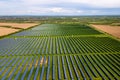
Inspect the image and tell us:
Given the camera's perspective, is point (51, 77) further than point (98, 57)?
No

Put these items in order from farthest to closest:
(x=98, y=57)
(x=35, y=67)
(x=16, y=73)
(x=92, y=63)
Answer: (x=98, y=57)
(x=92, y=63)
(x=35, y=67)
(x=16, y=73)

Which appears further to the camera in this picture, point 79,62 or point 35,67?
point 79,62

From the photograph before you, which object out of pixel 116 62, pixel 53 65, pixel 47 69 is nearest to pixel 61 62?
pixel 53 65

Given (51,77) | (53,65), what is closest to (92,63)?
(53,65)

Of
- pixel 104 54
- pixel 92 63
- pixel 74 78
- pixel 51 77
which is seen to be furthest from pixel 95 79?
pixel 104 54

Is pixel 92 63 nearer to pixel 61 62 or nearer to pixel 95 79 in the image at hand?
pixel 61 62

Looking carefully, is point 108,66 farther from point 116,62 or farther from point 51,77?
point 51,77

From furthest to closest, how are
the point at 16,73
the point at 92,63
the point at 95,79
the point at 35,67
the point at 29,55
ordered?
the point at 29,55 → the point at 92,63 → the point at 35,67 → the point at 16,73 → the point at 95,79

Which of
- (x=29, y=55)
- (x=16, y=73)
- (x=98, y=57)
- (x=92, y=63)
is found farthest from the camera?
(x=29, y=55)

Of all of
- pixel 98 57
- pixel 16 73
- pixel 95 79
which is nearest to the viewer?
pixel 95 79
